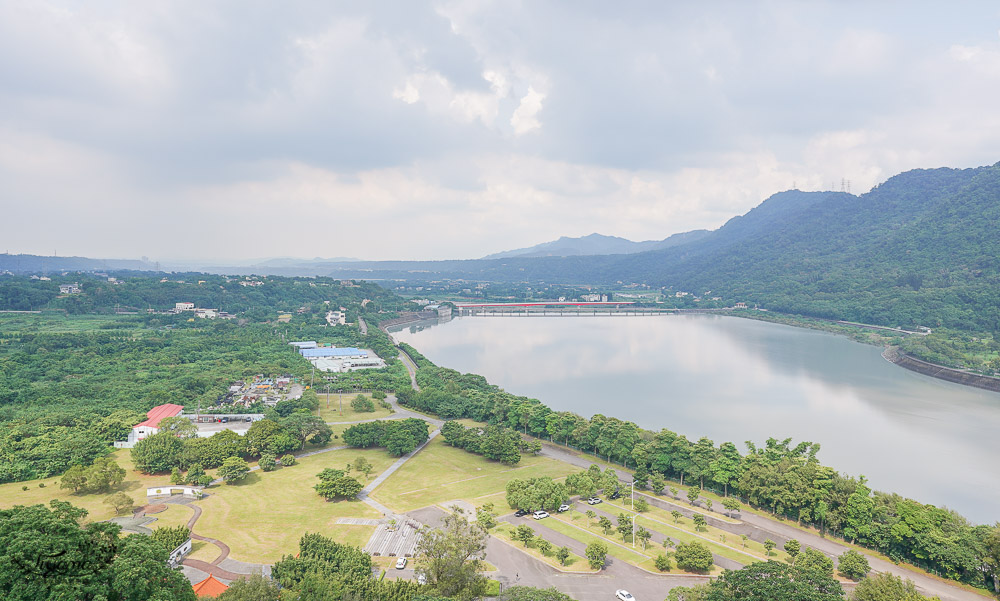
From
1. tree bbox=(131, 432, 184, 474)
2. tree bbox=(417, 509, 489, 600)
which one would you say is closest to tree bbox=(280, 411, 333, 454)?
tree bbox=(131, 432, 184, 474)

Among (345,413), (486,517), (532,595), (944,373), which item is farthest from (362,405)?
(944,373)

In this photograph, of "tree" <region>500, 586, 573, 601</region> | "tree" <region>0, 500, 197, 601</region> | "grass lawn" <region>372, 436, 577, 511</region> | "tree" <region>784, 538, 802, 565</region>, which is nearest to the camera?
"tree" <region>0, 500, 197, 601</region>

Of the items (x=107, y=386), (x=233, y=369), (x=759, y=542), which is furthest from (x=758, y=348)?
(x=107, y=386)

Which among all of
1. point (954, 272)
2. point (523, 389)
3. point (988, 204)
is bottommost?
point (523, 389)

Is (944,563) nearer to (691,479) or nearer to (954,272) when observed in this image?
(691,479)

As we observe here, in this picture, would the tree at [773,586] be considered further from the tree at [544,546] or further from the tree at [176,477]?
the tree at [176,477]

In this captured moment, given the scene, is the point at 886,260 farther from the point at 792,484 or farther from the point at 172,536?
the point at 172,536

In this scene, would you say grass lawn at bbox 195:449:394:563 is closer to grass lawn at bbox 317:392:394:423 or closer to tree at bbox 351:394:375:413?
grass lawn at bbox 317:392:394:423

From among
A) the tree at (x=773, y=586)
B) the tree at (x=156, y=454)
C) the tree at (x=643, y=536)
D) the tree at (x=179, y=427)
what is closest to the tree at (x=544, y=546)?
the tree at (x=643, y=536)
